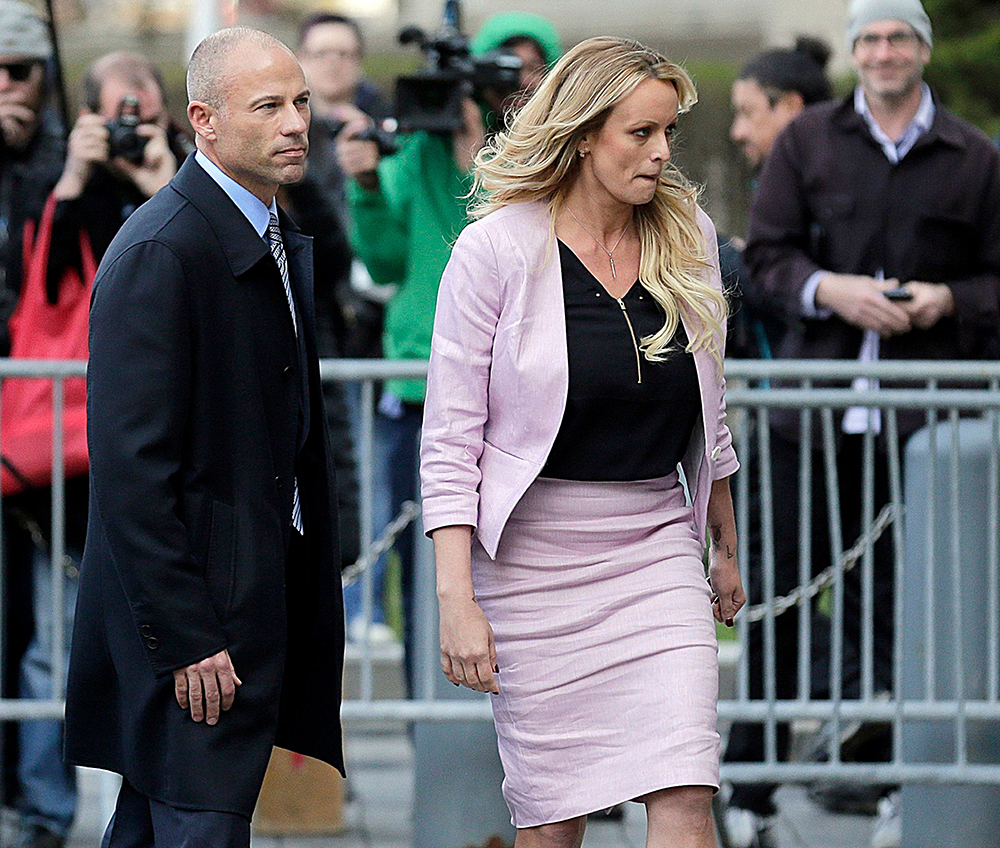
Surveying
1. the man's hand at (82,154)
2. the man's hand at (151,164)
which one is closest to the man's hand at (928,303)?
the man's hand at (151,164)

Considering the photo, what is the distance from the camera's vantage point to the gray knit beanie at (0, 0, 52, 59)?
5.96 metres

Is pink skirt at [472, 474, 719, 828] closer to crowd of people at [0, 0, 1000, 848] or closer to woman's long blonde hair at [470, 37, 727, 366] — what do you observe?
crowd of people at [0, 0, 1000, 848]

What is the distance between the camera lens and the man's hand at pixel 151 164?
5617mm

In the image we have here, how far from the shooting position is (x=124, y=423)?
10.9ft

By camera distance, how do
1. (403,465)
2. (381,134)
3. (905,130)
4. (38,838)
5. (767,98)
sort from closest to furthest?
1. (38,838)
2. (905,130)
3. (381,134)
4. (403,465)
5. (767,98)

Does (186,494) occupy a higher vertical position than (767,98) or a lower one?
lower

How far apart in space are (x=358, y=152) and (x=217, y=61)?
2.71 m

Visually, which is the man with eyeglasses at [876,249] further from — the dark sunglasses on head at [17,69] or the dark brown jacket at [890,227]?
the dark sunglasses on head at [17,69]

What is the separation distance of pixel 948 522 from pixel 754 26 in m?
19.7

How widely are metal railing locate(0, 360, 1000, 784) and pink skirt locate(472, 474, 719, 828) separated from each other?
150cm

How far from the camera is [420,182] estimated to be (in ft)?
20.0

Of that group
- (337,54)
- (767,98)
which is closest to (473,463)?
(767,98)

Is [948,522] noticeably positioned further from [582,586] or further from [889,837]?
[582,586]

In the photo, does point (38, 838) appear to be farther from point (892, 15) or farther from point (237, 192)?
point (892, 15)
